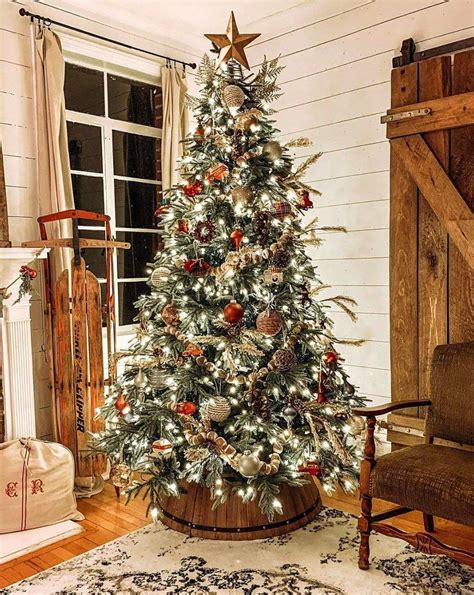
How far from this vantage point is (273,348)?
2.85 m

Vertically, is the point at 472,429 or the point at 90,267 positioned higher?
the point at 90,267

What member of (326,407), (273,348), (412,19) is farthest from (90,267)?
(412,19)

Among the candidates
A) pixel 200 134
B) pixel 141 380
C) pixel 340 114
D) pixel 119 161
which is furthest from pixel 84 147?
pixel 141 380

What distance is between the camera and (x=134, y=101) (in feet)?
13.8

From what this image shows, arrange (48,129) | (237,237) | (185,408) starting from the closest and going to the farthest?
(185,408), (237,237), (48,129)

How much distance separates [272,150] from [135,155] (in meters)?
1.68

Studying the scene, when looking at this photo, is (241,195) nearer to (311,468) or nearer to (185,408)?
(185,408)

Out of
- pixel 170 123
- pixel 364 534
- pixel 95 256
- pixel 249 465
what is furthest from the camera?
pixel 170 123

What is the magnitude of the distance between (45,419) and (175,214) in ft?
5.05

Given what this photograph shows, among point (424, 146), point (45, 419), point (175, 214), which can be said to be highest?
point (424, 146)

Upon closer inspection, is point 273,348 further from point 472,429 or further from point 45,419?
point 45,419

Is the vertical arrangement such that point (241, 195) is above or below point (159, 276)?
above

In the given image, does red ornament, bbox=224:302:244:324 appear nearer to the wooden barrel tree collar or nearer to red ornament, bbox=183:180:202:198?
red ornament, bbox=183:180:202:198

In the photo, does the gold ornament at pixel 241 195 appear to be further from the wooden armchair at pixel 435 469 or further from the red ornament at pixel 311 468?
the red ornament at pixel 311 468
